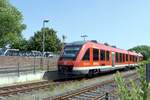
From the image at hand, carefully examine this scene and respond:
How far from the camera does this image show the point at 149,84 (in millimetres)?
2850

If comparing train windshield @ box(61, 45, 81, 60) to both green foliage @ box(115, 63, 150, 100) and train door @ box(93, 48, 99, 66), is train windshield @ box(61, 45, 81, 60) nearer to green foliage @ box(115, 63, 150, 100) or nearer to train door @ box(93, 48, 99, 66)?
train door @ box(93, 48, 99, 66)

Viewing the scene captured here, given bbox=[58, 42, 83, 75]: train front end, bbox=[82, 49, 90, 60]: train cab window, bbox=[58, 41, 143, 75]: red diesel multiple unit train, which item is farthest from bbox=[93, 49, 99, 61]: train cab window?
bbox=[58, 42, 83, 75]: train front end

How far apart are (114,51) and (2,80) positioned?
16296 millimetres

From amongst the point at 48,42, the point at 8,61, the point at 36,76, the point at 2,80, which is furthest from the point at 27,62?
the point at 48,42

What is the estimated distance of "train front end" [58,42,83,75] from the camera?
28141mm

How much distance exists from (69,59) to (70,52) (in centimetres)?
78

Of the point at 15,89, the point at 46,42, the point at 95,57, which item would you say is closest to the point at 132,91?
the point at 15,89

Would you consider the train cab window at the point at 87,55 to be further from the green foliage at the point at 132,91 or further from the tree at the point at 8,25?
the tree at the point at 8,25

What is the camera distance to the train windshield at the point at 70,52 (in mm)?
28656

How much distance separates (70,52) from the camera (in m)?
29.2

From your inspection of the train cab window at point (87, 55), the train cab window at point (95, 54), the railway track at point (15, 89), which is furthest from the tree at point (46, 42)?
the railway track at point (15, 89)

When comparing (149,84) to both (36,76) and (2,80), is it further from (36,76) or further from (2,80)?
(36,76)

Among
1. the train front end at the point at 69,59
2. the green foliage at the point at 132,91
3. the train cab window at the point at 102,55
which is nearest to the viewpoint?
the green foliage at the point at 132,91

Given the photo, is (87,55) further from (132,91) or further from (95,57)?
(132,91)
